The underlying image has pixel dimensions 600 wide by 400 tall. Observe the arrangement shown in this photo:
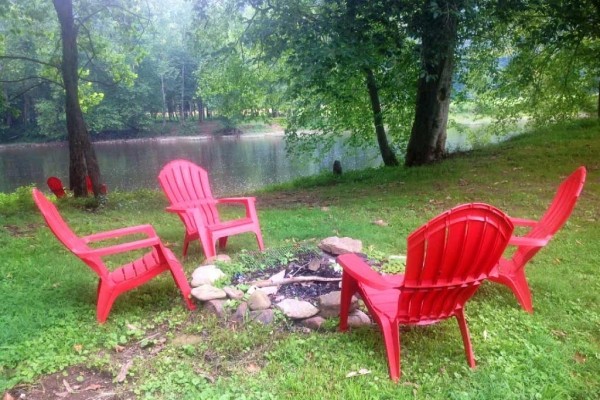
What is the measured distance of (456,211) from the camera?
2.18 m

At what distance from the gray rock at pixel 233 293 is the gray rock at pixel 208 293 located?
0.03 m

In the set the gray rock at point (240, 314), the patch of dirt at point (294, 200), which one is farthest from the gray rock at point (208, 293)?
the patch of dirt at point (294, 200)

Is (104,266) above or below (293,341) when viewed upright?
above

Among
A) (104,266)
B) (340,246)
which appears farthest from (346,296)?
(104,266)

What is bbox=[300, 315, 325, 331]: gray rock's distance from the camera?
2.91 m

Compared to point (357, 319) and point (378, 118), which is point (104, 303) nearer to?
point (357, 319)

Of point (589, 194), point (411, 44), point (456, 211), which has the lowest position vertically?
point (589, 194)

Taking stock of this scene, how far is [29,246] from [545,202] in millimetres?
6031

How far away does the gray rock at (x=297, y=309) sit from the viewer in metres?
2.94

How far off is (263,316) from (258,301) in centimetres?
12

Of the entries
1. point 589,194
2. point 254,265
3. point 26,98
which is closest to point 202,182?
point 254,265

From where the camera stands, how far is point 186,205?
4523 mm

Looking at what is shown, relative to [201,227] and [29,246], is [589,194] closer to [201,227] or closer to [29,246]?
[201,227]

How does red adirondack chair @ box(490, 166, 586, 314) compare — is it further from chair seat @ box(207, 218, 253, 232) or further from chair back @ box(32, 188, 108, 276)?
chair back @ box(32, 188, 108, 276)
